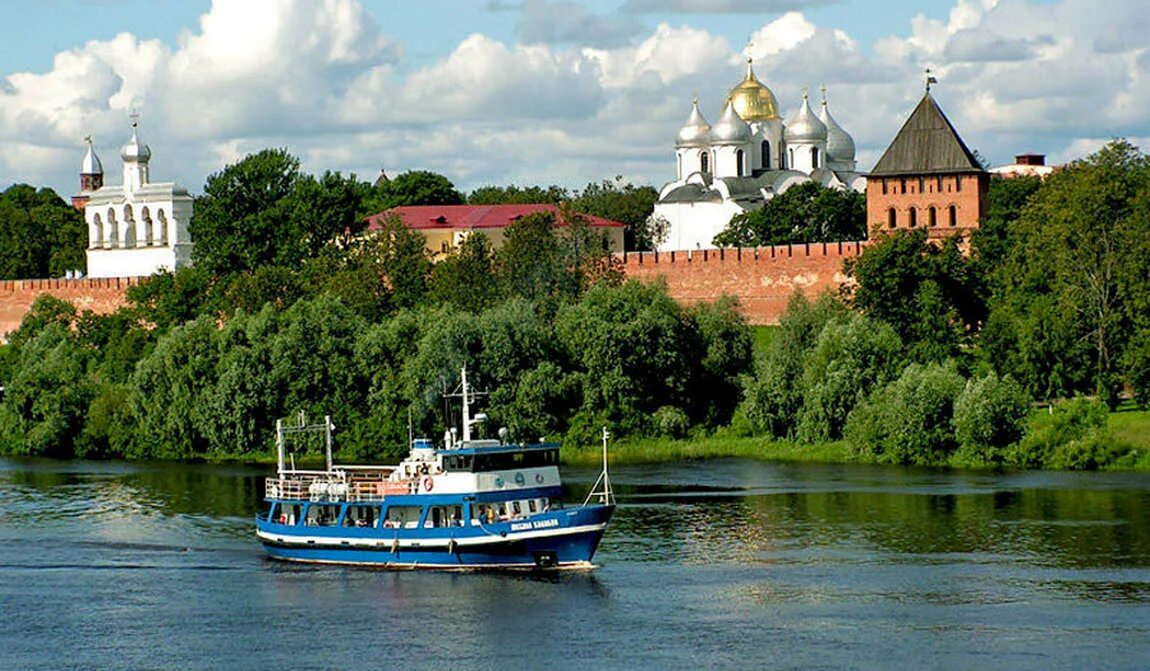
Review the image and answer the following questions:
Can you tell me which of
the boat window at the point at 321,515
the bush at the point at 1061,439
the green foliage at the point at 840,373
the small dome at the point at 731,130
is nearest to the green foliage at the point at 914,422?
the green foliage at the point at 840,373

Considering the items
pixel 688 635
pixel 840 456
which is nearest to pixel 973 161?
pixel 840 456

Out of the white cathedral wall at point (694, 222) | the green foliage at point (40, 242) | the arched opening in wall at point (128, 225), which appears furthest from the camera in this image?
the green foliage at point (40, 242)

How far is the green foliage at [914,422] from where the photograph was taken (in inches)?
1625

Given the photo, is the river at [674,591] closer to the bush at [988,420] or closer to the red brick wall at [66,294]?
the bush at [988,420]

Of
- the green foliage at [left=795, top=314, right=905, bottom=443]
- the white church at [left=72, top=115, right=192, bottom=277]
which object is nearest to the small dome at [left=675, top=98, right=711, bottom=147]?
the white church at [left=72, top=115, right=192, bottom=277]

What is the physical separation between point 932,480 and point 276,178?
3549 cm

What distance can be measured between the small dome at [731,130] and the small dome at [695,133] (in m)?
0.31

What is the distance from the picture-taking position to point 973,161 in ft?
197

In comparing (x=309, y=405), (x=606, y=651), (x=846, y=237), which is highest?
(x=846, y=237)

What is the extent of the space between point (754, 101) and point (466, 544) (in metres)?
54.7

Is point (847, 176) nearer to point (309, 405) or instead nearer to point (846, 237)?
point (846, 237)

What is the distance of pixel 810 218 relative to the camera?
69.2 meters

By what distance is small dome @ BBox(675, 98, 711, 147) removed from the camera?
263 ft

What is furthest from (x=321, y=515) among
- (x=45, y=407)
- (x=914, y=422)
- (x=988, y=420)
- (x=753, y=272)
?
(x=753, y=272)
